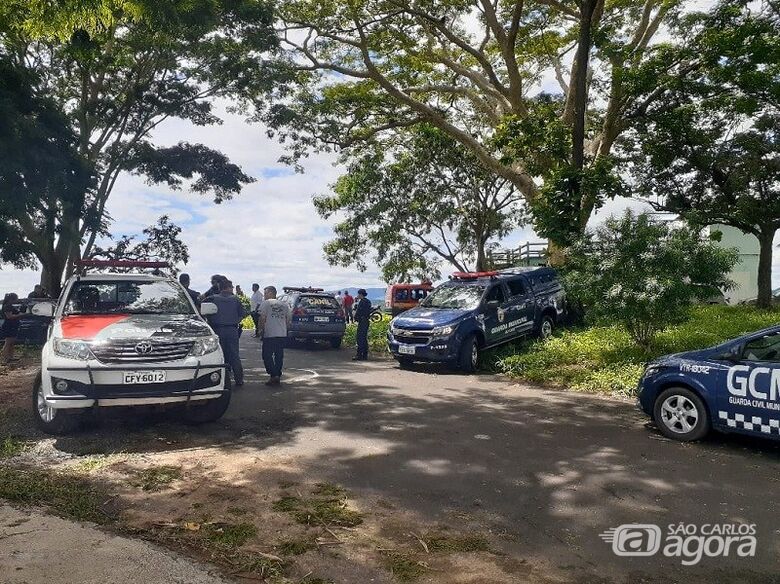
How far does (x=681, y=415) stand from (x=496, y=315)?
6.36 metres

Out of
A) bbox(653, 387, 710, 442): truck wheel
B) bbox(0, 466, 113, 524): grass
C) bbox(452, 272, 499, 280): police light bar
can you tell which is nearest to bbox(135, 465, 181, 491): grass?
bbox(0, 466, 113, 524): grass

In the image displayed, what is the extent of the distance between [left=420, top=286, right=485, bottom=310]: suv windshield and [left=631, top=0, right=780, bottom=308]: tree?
5.36 m

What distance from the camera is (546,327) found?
47.7ft

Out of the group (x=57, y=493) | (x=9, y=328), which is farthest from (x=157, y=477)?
(x=9, y=328)

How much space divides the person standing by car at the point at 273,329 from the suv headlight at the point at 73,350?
13.5 feet

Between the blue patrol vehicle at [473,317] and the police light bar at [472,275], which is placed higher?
the police light bar at [472,275]

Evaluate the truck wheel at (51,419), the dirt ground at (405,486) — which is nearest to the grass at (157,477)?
the dirt ground at (405,486)

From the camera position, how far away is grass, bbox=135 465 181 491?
5.09m

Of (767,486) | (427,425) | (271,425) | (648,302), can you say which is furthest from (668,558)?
(648,302)

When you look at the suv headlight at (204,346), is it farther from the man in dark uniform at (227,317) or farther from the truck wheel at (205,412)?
the man in dark uniform at (227,317)

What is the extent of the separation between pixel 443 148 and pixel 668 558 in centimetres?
2563

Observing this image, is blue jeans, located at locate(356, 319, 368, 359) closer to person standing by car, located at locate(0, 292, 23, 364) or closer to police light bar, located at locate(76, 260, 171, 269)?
police light bar, located at locate(76, 260, 171, 269)

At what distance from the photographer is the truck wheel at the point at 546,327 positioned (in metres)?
14.3

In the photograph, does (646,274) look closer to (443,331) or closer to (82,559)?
(443,331)
